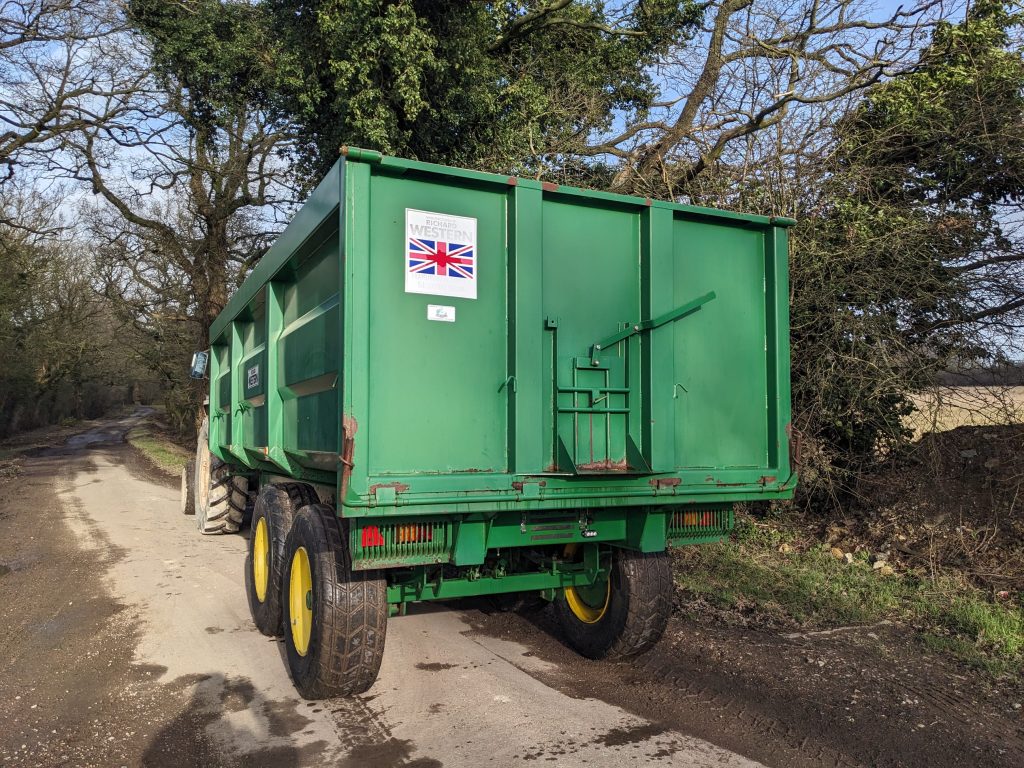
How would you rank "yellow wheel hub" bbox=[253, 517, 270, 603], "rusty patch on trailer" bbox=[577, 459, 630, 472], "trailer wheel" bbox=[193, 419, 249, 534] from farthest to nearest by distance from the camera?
"trailer wheel" bbox=[193, 419, 249, 534]
"yellow wheel hub" bbox=[253, 517, 270, 603]
"rusty patch on trailer" bbox=[577, 459, 630, 472]

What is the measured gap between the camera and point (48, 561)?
7.88 m

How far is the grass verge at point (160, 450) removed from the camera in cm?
1964

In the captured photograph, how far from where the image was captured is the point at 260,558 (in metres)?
5.69

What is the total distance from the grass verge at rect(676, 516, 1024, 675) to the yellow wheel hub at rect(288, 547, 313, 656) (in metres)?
3.10

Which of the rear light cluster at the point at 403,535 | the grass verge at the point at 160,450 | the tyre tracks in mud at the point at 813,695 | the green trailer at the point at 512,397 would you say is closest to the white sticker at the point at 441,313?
the green trailer at the point at 512,397

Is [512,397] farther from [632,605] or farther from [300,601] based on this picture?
[300,601]

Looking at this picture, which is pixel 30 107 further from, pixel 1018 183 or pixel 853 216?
pixel 1018 183

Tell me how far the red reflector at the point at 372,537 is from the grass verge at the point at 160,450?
16.3m

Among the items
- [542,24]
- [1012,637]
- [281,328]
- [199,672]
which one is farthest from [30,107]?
[1012,637]

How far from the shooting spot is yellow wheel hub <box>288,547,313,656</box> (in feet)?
13.7

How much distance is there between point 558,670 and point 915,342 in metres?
5.07

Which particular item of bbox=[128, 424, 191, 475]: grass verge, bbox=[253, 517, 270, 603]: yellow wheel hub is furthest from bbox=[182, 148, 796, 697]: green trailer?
bbox=[128, 424, 191, 475]: grass verge

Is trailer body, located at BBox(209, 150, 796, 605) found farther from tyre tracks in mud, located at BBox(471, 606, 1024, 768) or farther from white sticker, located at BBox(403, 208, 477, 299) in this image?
tyre tracks in mud, located at BBox(471, 606, 1024, 768)

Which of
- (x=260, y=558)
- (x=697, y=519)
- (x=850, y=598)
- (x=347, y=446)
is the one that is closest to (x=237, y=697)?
(x=260, y=558)
